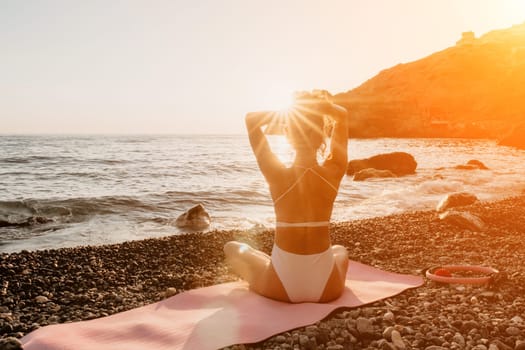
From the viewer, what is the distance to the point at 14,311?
5.62 meters

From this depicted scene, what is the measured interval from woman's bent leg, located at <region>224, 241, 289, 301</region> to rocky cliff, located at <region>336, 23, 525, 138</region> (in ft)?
272

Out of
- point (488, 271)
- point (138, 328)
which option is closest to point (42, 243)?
point (138, 328)

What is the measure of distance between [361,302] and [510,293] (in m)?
2.00

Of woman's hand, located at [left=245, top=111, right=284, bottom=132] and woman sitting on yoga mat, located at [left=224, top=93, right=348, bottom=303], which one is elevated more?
woman's hand, located at [left=245, top=111, right=284, bottom=132]

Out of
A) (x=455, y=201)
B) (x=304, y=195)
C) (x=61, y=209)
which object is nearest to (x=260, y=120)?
(x=304, y=195)

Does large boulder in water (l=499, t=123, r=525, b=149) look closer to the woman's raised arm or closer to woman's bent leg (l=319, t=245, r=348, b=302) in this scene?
woman's bent leg (l=319, t=245, r=348, b=302)

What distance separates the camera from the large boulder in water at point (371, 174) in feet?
83.9

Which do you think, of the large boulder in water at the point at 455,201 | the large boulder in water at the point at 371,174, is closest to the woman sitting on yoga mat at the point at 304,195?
the large boulder in water at the point at 455,201

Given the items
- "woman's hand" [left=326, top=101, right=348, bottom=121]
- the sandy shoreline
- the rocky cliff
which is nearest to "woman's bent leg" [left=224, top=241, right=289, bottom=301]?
the sandy shoreline

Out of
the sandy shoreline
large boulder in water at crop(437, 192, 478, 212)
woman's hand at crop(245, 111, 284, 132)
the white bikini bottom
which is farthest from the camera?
large boulder in water at crop(437, 192, 478, 212)

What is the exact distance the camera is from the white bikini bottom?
4.96 metres

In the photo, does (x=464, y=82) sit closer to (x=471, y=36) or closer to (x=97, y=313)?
(x=471, y=36)

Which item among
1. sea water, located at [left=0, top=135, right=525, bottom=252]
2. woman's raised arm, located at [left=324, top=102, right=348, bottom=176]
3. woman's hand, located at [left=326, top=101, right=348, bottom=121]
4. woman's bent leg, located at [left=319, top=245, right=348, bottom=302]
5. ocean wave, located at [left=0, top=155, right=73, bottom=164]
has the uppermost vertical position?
woman's hand, located at [left=326, top=101, right=348, bottom=121]

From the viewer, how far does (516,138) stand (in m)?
54.1
